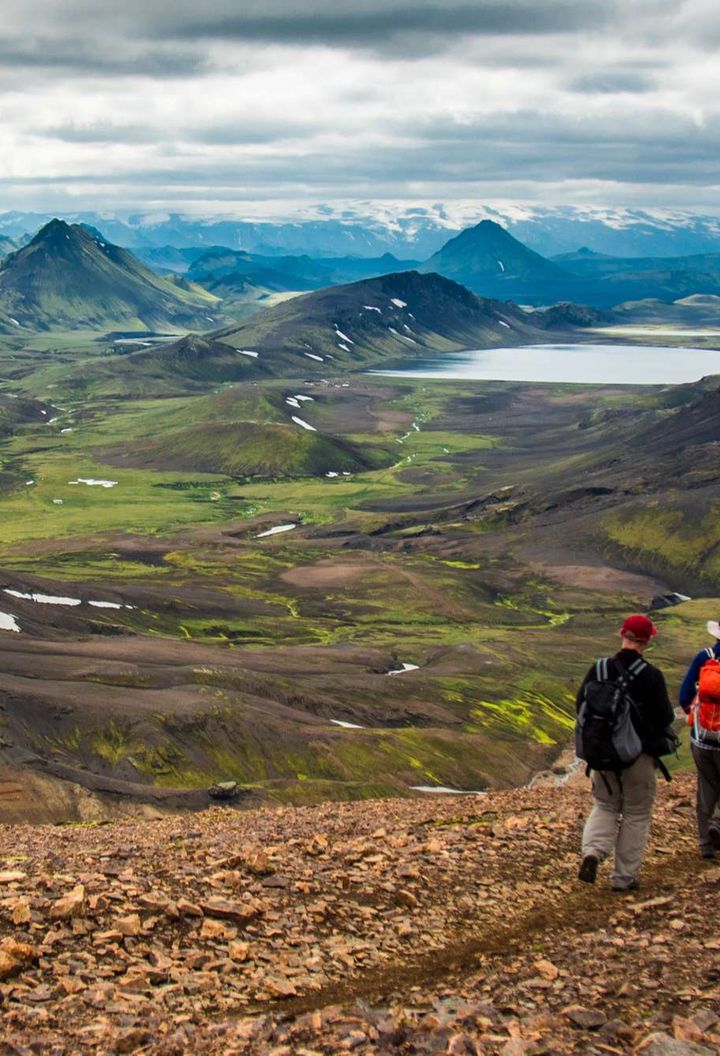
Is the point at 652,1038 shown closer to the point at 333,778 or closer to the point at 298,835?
the point at 298,835

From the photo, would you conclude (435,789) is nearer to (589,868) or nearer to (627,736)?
(589,868)

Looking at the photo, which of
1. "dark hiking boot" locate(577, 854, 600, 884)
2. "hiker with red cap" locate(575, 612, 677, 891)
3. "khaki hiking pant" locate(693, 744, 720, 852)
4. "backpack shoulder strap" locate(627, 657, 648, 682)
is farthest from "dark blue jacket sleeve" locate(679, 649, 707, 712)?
"dark hiking boot" locate(577, 854, 600, 884)

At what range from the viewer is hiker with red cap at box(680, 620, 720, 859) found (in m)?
21.3

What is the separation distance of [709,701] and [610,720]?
9.69 feet

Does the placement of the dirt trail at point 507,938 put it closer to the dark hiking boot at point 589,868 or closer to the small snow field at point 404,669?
the dark hiking boot at point 589,868

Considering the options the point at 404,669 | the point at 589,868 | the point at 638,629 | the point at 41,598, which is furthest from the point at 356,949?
the point at 41,598

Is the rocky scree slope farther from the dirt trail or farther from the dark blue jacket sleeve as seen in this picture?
the dark blue jacket sleeve

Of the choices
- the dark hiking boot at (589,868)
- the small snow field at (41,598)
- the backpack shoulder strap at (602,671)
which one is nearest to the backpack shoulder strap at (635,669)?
the backpack shoulder strap at (602,671)

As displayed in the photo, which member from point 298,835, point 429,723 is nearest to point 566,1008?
point 298,835

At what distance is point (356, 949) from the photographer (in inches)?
649

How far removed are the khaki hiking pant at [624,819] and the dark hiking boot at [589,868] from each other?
0.27 ft

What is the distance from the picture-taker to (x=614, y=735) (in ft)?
63.1

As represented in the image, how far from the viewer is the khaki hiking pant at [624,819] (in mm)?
19312

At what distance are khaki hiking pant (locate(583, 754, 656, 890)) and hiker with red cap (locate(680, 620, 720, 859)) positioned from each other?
2.16m
